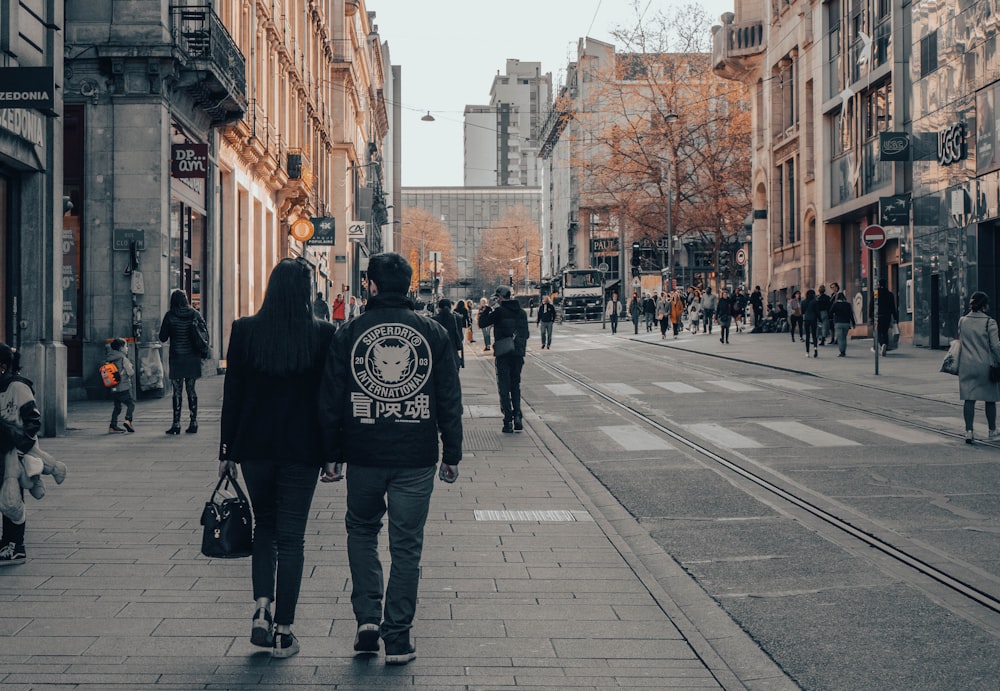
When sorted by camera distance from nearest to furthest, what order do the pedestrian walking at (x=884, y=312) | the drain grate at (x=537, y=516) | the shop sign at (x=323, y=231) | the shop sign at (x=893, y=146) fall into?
1. the drain grate at (x=537, y=516)
2. the pedestrian walking at (x=884, y=312)
3. the shop sign at (x=893, y=146)
4. the shop sign at (x=323, y=231)

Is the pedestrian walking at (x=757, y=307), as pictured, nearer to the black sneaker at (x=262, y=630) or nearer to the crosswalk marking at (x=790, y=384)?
the crosswalk marking at (x=790, y=384)

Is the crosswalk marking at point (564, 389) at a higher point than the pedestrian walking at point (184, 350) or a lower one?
lower

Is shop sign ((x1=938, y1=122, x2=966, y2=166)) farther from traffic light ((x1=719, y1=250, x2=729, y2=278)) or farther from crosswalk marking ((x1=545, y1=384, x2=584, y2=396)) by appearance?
traffic light ((x1=719, y1=250, x2=729, y2=278))

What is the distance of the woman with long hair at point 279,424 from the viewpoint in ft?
17.0

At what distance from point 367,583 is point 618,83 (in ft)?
177

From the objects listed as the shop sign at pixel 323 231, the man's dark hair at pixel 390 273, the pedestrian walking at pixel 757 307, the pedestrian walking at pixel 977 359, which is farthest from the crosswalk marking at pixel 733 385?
the pedestrian walking at pixel 757 307

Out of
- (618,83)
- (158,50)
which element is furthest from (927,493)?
(618,83)

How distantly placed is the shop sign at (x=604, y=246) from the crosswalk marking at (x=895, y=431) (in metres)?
82.4

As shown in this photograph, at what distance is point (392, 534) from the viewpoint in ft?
17.2

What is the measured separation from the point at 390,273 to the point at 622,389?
16.1m

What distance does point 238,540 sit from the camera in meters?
5.22

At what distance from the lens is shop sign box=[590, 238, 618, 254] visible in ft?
325

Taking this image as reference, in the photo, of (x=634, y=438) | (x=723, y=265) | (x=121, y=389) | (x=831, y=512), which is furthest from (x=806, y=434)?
(x=723, y=265)

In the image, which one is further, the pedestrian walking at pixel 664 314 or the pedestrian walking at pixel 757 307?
the pedestrian walking at pixel 757 307
